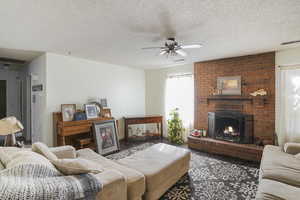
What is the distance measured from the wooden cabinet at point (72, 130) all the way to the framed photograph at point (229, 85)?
320cm

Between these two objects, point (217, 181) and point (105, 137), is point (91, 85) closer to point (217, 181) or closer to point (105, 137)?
point (105, 137)

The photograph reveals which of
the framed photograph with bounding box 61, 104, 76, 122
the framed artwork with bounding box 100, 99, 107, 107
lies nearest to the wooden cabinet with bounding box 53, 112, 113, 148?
the framed photograph with bounding box 61, 104, 76, 122

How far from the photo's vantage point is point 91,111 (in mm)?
3719

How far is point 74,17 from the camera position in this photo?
1.82m

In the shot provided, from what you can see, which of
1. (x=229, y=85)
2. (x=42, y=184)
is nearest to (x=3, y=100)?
(x=42, y=184)

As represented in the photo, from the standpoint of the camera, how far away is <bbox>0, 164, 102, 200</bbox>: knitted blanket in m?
0.91

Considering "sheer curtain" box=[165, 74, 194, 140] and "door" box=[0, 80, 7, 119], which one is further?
→ "door" box=[0, 80, 7, 119]

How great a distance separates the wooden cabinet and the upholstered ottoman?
1.63 m

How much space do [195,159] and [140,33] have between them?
9.16 ft

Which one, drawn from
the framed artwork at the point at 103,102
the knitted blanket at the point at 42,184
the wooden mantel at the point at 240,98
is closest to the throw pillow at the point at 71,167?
the knitted blanket at the point at 42,184

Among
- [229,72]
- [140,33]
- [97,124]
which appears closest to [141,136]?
[97,124]

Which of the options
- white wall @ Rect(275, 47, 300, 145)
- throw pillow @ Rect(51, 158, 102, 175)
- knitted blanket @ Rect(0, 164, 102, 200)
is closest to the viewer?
knitted blanket @ Rect(0, 164, 102, 200)

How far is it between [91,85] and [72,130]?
1.28 metres

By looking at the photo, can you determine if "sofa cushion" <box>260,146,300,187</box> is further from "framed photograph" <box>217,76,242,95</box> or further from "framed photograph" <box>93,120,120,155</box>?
"framed photograph" <box>93,120,120,155</box>
